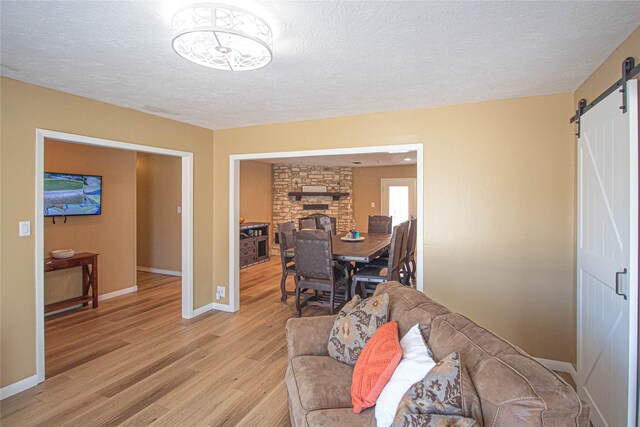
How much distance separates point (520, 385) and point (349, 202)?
26.8 ft

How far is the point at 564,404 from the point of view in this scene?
1.05m

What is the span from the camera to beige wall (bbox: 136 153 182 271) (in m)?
6.41

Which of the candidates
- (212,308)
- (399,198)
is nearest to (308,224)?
(212,308)

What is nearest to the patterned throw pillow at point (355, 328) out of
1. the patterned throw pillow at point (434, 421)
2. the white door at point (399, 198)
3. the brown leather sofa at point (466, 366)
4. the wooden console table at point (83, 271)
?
the brown leather sofa at point (466, 366)

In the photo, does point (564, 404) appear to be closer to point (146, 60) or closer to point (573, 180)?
point (573, 180)

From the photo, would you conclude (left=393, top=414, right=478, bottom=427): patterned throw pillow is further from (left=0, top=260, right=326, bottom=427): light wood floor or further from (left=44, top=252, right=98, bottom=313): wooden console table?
(left=44, top=252, right=98, bottom=313): wooden console table

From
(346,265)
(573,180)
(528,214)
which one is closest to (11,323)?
(346,265)

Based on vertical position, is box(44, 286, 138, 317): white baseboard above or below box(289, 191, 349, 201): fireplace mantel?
below

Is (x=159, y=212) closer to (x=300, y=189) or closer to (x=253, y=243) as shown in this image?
(x=253, y=243)

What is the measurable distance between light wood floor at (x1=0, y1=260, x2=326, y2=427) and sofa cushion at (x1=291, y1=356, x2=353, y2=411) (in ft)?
1.84

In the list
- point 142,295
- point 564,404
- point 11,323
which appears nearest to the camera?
Answer: point 564,404

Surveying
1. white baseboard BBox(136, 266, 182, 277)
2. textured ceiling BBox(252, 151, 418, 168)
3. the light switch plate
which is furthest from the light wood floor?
textured ceiling BBox(252, 151, 418, 168)

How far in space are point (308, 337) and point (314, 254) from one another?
179 cm

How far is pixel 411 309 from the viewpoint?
1967 millimetres
